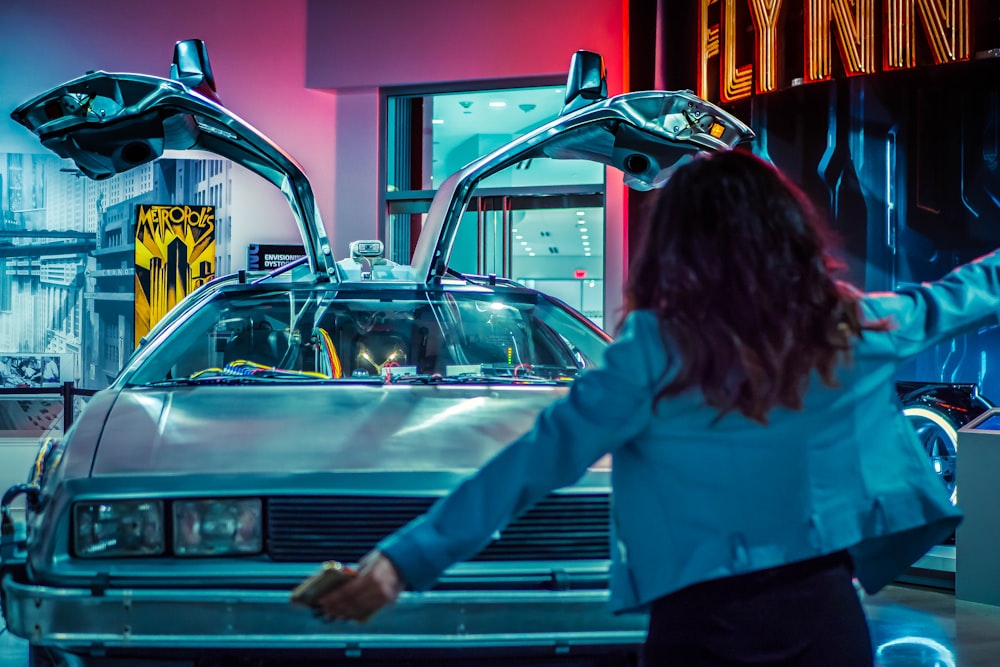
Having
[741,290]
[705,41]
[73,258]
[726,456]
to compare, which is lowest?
[726,456]

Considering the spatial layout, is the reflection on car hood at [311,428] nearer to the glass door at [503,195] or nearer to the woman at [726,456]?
the woman at [726,456]

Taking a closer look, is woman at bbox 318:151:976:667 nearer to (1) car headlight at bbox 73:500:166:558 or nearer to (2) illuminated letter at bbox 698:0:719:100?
Result: (1) car headlight at bbox 73:500:166:558

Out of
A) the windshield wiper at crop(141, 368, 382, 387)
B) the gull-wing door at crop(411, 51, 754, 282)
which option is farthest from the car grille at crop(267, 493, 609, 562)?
the gull-wing door at crop(411, 51, 754, 282)

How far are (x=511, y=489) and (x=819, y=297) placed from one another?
55 centimetres

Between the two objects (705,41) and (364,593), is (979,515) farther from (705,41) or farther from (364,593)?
(705,41)

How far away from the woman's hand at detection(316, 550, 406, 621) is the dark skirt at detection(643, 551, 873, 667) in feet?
1.39

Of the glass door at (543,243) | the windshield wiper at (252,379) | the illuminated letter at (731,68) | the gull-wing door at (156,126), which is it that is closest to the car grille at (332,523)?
the windshield wiper at (252,379)

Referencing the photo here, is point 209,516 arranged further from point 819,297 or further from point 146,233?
point 146,233

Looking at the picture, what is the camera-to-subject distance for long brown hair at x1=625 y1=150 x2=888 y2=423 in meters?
1.52

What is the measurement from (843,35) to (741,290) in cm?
711

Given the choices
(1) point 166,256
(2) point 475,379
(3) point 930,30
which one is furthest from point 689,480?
(1) point 166,256

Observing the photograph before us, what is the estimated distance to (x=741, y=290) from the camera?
1565 millimetres

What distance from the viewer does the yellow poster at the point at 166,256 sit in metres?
10.6

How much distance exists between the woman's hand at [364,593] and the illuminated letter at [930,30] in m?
7.00
